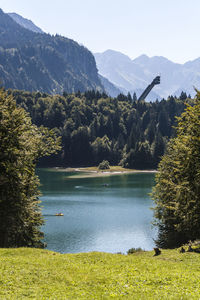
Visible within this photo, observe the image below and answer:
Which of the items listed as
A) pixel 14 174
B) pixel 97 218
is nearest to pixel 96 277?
pixel 14 174

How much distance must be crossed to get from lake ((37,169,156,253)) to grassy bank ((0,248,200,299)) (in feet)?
111

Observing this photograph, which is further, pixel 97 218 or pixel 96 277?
pixel 97 218

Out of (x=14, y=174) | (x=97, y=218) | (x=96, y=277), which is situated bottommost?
(x=97, y=218)

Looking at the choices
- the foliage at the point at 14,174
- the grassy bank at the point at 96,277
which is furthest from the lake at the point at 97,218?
the grassy bank at the point at 96,277

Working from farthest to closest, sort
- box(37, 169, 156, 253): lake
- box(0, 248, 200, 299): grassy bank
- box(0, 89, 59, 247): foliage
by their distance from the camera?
box(37, 169, 156, 253): lake < box(0, 89, 59, 247): foliage < box(0, 248, 200, 299): grassy bank

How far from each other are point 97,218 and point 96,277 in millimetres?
70740

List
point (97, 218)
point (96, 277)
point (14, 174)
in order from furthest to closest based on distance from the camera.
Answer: point (97, 218) < point (14, 174) < point (96, 277)

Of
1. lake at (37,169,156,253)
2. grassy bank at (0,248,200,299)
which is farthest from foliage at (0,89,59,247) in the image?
lake at (37,169,156,253)

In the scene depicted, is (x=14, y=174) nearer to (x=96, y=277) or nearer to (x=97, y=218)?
(x=96, y=277)

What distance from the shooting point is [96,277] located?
83.0 ft

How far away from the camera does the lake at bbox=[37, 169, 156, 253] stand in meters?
69.2

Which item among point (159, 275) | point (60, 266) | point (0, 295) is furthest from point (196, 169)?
point (0, 295)

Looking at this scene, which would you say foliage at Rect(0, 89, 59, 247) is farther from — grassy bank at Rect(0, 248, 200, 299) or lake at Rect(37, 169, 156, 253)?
lake at Rect(37, 169, 156, 253)

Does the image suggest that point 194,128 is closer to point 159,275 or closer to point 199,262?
point 199,262
